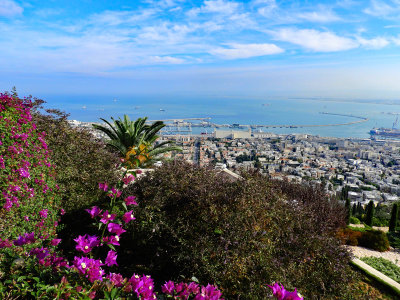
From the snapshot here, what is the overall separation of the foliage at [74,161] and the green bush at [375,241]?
21.1ft

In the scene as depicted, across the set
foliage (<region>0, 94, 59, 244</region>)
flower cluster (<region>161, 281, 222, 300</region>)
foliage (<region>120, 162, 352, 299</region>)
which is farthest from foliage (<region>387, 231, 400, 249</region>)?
foliage (<region>0, 94, 59, 244</region>)

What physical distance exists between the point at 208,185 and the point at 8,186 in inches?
92.4

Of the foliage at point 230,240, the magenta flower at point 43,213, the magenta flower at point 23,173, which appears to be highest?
the magenta flower at point 23,173

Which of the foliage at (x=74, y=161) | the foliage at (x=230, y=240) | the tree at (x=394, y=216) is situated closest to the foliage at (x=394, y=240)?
the tree at (x=394, y=216)

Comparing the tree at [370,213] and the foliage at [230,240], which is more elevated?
the foliage at [230,240]

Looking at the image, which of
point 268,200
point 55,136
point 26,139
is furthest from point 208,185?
point 55,136

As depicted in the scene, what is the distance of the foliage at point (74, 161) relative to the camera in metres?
4.25

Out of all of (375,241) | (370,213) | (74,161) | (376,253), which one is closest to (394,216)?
(370,213)

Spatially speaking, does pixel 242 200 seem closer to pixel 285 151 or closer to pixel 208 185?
pixel 208 185

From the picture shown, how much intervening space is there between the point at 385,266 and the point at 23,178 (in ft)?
22.4

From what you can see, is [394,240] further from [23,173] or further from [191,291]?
[23,173]

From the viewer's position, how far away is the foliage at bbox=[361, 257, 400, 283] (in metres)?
5.48

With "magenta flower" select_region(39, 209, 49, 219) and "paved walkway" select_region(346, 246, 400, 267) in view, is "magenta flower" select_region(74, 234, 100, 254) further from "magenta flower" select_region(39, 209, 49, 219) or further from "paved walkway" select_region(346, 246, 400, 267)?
"paved walkway" select_region(346, 246, 400, 267)

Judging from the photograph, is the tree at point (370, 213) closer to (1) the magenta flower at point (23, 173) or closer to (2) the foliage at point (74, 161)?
(2) the foliage at point (74, 161)
